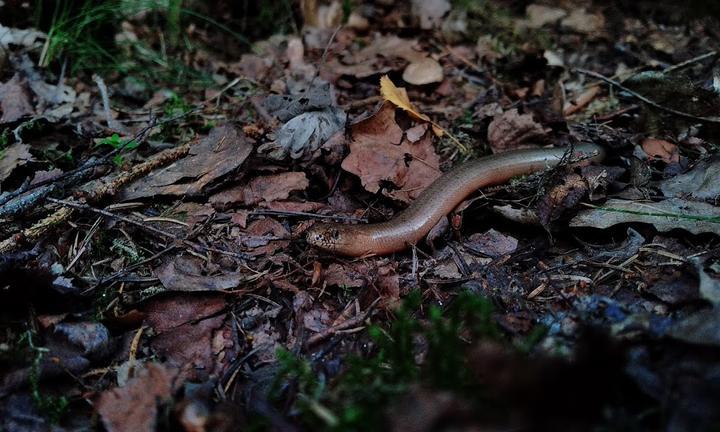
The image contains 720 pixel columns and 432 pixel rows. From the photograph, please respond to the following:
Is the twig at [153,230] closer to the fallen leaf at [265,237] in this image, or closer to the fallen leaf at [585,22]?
the fallen leaf at [265,237]

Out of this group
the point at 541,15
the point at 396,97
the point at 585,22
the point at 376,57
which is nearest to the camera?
the point at 396,97

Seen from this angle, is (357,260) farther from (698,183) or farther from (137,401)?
(698,183)

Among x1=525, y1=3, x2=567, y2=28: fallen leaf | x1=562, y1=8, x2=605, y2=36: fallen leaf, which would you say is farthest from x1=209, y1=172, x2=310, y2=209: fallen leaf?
x1=562, y1=8, x2=605, y2=36: fallen leaf

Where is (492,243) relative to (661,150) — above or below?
below

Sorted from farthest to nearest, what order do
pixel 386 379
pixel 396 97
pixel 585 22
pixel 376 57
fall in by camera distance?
pixel 585 22 < pixel 376 57 < pixel 396 97 < pixel 386 379

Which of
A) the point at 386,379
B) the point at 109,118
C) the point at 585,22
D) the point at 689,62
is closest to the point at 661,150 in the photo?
the point at 689,62

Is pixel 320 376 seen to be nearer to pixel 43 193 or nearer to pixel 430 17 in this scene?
pixel 43 193

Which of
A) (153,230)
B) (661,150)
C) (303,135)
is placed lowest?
(661,150)

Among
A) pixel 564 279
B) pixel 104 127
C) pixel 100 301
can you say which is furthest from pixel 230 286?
pixel 104 127

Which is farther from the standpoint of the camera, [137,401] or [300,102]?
[300,102]
